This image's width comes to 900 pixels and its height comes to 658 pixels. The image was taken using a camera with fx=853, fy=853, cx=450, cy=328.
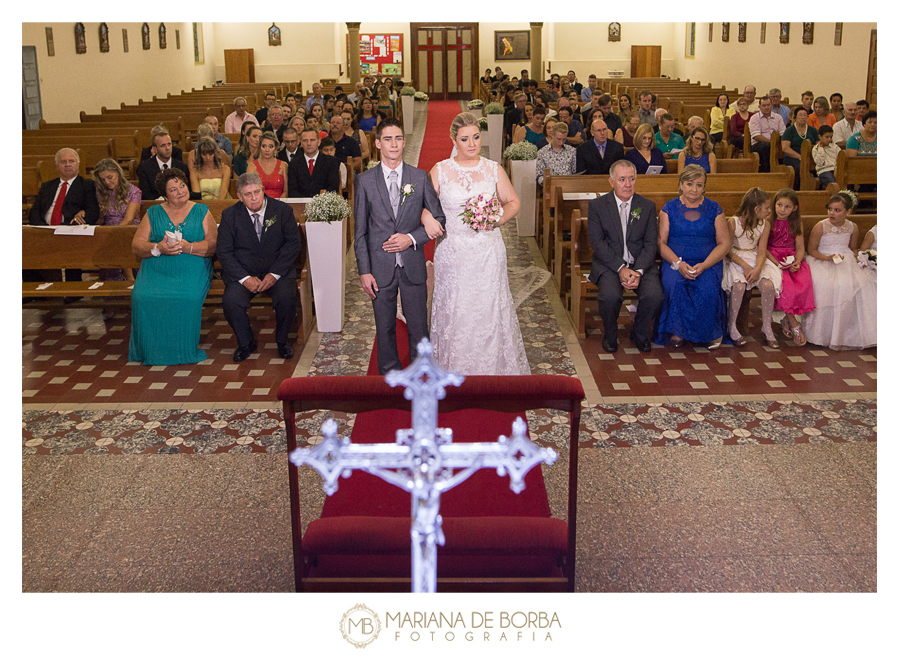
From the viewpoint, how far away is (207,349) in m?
5.94

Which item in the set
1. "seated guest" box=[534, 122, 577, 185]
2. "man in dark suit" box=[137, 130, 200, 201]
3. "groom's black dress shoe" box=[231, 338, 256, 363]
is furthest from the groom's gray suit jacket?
"seated guest" box=[534, 122, 577, 185]

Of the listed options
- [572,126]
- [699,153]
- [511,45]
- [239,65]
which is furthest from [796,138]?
[239,65]

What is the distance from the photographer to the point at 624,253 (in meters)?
5.94

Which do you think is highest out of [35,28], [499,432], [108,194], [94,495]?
[35,28]

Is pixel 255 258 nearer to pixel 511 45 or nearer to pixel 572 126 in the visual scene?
pixel 572 126

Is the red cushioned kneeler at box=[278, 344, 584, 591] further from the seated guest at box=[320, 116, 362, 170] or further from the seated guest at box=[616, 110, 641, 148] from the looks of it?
the seated guest at box=[616, 110, 641, 148]

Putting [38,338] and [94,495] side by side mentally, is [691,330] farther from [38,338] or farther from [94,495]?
[38,338]

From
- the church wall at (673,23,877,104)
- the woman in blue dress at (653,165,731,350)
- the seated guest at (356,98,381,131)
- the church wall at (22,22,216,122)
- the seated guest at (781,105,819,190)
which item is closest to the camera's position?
the woman in blue dress at (653,165,731,350)

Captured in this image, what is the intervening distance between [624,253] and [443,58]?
2630cm

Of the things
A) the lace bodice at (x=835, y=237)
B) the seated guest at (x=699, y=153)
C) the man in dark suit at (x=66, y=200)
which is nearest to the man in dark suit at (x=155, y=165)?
the man in dark suit at (x=66, y=200)

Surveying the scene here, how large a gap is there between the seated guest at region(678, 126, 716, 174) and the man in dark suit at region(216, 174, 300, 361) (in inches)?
167

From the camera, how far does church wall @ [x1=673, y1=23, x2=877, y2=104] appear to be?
47.6ft
